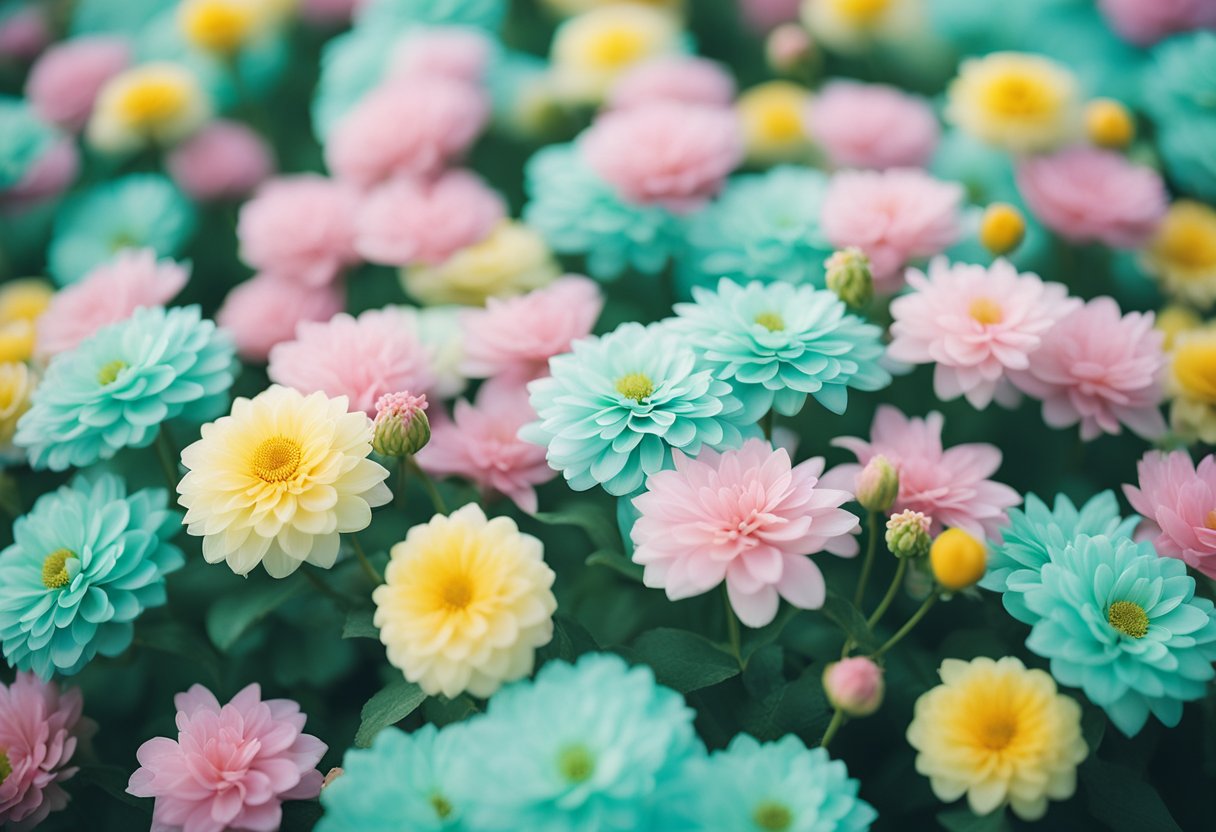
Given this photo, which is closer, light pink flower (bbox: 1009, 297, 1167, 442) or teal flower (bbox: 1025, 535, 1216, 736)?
teal flower (bbox: 1025, 535, 1216, 736)

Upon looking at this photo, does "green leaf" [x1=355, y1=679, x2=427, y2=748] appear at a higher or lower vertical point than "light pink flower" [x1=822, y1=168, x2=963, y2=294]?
lower

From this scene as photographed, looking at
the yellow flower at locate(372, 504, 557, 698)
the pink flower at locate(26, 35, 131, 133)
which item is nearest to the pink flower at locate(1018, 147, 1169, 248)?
the yellow flower at locate(372, 504, 557, 698)

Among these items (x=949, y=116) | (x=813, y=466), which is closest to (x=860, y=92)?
(x=949, y=116)

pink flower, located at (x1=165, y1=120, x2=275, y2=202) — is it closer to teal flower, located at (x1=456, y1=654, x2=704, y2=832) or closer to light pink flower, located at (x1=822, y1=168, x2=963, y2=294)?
light pink flower, located at (x1=822, y1=168, x2=963, y2=294)

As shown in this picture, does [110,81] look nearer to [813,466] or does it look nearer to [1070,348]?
[813,466]

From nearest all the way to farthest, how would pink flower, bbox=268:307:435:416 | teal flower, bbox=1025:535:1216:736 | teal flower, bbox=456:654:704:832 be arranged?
teal flower, bbox=456:654:704:832 → teal flower, bbox=1025:535:1216:736 → pink flower, bbox=268:307:435:416

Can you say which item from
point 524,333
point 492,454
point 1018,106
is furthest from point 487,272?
point 1018,106

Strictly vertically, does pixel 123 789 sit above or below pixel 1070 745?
below

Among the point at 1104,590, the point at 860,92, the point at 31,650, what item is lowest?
the point at 31,650
